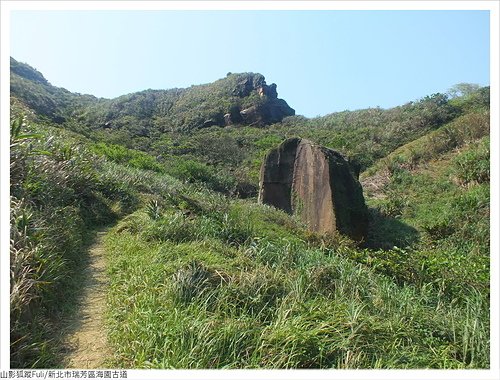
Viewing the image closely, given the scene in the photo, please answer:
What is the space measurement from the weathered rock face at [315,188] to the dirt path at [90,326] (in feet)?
20.0

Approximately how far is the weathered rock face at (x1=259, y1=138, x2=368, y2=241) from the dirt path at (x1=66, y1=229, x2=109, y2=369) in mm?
6102

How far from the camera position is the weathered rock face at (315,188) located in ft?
34.0

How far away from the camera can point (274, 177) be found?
1323 cm

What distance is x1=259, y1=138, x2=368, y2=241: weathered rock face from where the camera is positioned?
10359 mm

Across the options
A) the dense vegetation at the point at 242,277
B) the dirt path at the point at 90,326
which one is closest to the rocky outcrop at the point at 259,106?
the dense vegetation at the point at 242,277

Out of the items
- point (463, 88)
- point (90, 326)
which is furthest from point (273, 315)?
point (463, 88)

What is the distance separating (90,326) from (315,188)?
8008 millimetres

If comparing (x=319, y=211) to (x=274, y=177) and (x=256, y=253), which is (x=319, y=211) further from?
(x=256, y=253)

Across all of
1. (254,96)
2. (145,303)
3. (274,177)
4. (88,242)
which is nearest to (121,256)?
(88,242)

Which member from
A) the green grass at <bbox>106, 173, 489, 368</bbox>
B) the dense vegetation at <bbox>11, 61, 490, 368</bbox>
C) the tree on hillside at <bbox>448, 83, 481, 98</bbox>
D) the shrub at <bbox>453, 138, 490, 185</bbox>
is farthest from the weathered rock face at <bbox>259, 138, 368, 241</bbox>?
the tree on hillside at <bbox>448, 83, 481, 98</bbox>

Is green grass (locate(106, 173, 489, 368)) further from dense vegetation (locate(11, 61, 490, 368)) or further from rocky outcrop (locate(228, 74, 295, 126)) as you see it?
rocky outcrop (locate(228, 74, 295, 126))

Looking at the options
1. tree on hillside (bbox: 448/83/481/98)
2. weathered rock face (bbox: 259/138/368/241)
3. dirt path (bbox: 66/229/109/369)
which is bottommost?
dirt path (bbox: 66/229/109/369)

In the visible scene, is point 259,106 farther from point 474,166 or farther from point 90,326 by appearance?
point 90,326

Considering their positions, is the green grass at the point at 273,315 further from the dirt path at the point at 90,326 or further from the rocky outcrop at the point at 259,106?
the rocky outcrop at the point at 259,106
